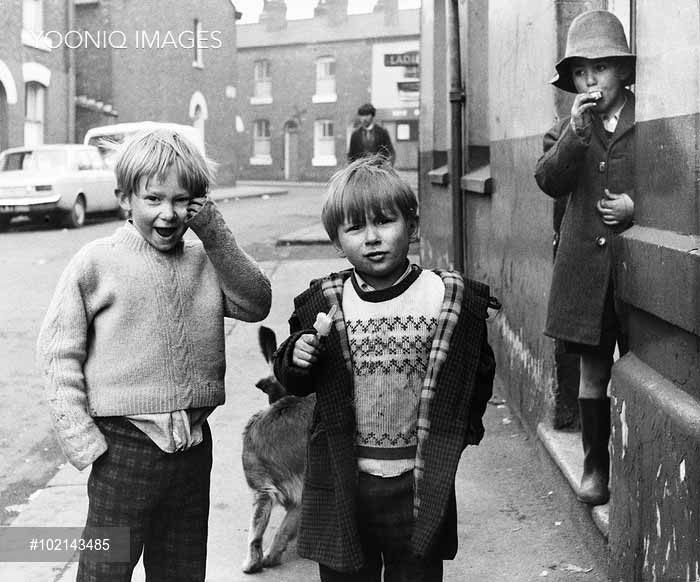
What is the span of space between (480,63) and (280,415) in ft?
16.0

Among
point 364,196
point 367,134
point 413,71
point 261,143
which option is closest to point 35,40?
point 413,71

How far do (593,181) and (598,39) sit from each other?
1.63 ft

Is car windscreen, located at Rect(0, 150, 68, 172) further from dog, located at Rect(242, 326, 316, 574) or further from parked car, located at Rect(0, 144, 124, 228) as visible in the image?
dog, located at Rect(242, 326, 316, 574)

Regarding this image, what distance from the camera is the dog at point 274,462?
3803 millimetres

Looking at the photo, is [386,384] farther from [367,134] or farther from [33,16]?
[33,16]

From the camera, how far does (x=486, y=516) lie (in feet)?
14.7

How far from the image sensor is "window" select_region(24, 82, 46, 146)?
25.0 m

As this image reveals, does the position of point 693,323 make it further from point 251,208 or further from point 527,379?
point 251,208

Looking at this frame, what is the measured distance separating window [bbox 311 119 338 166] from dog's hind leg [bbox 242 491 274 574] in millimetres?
45693

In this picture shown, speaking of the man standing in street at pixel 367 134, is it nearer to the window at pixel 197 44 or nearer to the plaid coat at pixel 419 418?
the plaid coat at pixel 419 418

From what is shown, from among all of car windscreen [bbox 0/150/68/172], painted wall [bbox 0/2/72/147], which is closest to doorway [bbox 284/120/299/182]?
painted wall [bbox 0/2/72/147]

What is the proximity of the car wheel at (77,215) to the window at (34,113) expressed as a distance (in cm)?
621

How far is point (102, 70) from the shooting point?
98.1 ft

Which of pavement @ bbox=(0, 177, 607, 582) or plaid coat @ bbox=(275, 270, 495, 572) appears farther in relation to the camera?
pavement @ bbox=(0, 177, 607, 582)
